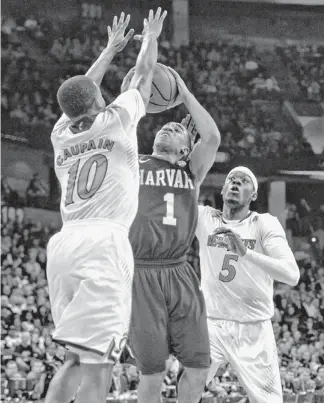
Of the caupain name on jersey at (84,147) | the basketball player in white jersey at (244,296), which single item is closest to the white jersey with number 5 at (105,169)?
the caupain name on jersey at (84,147)

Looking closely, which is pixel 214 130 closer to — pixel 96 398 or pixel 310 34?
pixel 96 398

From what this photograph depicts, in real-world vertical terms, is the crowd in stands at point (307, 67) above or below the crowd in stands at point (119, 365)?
above

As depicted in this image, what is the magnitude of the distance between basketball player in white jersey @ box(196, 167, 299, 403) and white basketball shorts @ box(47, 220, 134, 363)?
2.07m

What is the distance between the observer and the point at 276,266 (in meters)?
5.73

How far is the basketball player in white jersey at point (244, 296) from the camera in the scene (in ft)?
19.9

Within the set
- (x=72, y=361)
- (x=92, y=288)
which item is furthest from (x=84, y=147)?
(x=72, y=361)

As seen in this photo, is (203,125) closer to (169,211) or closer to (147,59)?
(169,211)

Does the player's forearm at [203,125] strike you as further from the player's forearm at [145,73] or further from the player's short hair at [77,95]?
the player's short hair at [77,95]

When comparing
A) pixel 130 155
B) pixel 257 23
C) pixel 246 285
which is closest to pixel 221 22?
pixel 257 23

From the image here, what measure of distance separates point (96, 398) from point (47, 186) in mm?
13690

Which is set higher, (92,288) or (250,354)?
(92,288)

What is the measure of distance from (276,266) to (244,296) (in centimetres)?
52

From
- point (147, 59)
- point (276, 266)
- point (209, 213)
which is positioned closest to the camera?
point (147, 59)

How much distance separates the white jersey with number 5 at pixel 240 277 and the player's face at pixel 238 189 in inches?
6.3
